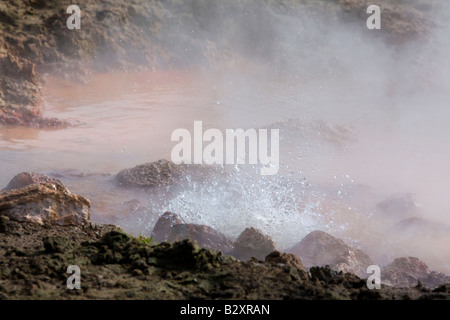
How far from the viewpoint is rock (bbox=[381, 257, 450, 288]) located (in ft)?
16.2

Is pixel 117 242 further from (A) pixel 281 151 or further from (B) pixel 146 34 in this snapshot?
(B) pixel 146 34

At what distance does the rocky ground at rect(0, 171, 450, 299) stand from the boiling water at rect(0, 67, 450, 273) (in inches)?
67.8

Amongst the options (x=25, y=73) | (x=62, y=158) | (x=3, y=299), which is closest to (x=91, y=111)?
(x=25, y=73)

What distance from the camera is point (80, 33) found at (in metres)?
11.5

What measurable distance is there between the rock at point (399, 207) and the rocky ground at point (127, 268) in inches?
135

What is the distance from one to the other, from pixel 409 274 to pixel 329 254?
0.69m

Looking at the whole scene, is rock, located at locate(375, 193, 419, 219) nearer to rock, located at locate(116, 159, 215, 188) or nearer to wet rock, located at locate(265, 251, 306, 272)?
rock, located at locate(116, 159, 215, 188)

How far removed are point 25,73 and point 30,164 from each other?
7.22 feet

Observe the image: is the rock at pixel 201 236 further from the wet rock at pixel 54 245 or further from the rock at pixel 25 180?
the wet rock at pixel 54 245

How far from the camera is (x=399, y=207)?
22.9ft

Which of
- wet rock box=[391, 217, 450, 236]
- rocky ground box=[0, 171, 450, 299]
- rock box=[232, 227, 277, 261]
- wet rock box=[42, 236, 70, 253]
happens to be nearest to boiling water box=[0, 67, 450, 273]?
wet rock box=[391, 217, 450, 236]

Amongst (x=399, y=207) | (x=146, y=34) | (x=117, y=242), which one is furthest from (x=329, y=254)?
(x=146, y=34)

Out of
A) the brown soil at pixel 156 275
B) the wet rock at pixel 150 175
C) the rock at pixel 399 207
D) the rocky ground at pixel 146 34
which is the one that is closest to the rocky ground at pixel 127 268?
the brown soil at pixel 156 275
